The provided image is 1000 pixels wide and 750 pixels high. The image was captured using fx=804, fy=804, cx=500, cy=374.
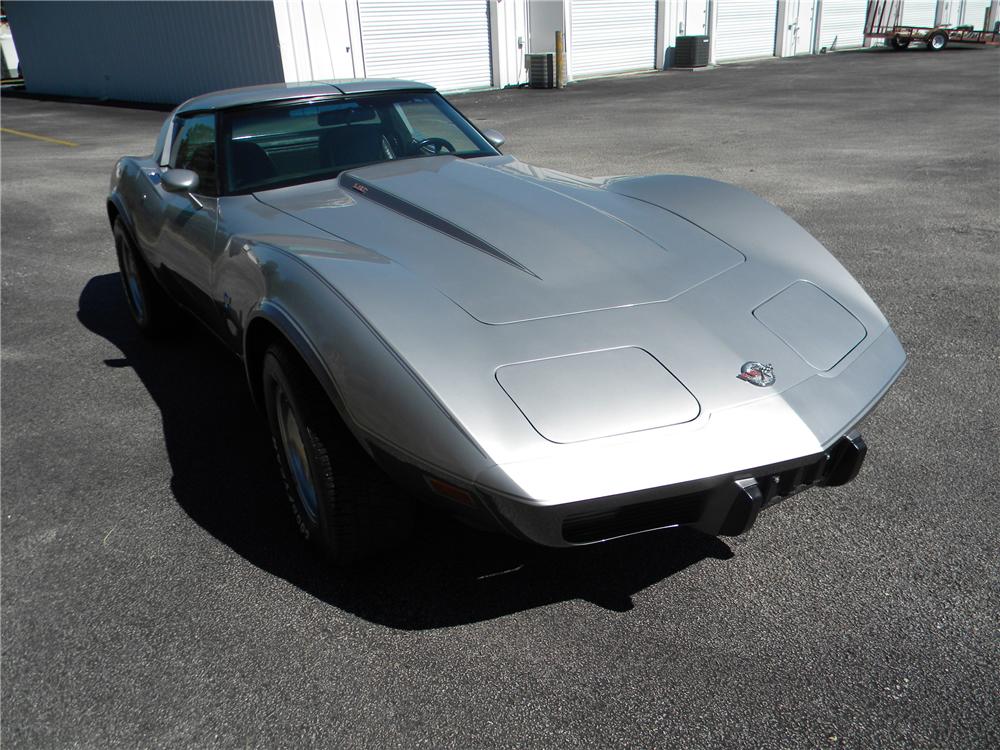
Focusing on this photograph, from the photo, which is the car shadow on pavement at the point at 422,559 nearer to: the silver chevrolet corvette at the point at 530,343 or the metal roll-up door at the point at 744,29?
the silver chevrolet corvette at the point at 530,343

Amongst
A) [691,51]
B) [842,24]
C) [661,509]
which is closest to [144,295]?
[661,509]

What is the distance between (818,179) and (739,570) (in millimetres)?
6738

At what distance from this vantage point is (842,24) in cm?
3053

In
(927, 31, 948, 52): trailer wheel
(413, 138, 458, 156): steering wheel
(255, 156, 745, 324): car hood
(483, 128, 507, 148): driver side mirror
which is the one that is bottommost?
(927, 31, 948, 52): trailer wheel

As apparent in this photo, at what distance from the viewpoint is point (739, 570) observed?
2.47 m

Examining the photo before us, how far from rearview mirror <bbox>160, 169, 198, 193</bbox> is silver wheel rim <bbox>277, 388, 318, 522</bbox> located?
1.22 m

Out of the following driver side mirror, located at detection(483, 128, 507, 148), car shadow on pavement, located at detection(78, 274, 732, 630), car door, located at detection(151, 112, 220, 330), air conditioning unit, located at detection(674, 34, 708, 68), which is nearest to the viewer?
car shadow on pavement, located at detection(78, 274, 732, 630)

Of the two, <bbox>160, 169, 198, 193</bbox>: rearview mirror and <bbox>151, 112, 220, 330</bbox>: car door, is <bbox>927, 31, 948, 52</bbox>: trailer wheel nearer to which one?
<bbox>151, 112, 220, 330</bbox>: car door

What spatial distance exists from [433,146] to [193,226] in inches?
45.9

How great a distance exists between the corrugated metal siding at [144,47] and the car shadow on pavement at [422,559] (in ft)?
50.5

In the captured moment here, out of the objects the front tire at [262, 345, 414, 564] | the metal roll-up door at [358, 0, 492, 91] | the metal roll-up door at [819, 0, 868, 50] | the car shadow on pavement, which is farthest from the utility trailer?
the front tire at [262, 345, 414, 564]

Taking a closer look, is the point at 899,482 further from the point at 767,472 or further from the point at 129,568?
the point at 129,568

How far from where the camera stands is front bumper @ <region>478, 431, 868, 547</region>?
6.08 ft

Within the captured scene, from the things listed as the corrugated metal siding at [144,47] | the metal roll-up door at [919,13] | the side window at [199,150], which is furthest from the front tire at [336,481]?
the metal roll-up door at [919,13]
